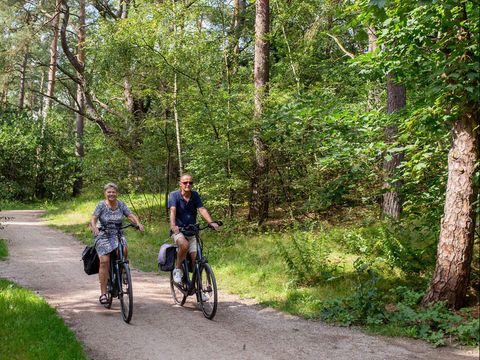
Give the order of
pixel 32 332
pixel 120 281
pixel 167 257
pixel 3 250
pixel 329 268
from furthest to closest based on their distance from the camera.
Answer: pixel 3 250 < pixel 329 268 < pixel 167 257 < pixel 120 281 < pixel 32 332

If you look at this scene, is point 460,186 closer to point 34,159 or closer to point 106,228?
point 106,228

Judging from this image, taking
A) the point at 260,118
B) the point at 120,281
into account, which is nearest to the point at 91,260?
the point at 120,281

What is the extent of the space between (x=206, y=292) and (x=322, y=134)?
4.00 metres

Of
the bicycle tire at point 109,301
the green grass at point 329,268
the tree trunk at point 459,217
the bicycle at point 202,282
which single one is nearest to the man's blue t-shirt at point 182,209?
the bicycle at point 202,282

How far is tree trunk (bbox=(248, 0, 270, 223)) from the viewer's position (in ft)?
42.3

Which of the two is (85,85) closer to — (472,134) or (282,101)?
(282,101)

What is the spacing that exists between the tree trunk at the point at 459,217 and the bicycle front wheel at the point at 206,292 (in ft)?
10.5

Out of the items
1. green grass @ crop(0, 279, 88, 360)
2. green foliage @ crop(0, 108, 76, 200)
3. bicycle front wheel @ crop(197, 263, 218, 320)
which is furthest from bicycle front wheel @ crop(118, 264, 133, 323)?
green foliage @ crop(0, 108, 76, 200)

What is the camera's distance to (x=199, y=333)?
246 inches

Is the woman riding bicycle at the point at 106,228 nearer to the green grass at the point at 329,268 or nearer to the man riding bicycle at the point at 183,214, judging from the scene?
the man riding bicycle at the point at 183,214

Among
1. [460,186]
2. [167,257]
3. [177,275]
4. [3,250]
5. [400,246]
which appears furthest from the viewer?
[3,250]

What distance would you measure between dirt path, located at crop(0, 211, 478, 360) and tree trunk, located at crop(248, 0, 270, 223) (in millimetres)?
4708

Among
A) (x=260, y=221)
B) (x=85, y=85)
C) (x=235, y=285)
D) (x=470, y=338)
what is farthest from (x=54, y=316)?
(x=85, y=85)

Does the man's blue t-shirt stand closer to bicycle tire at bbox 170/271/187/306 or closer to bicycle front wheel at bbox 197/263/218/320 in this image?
bicycle front wheel at bbox 197/263/218/320
